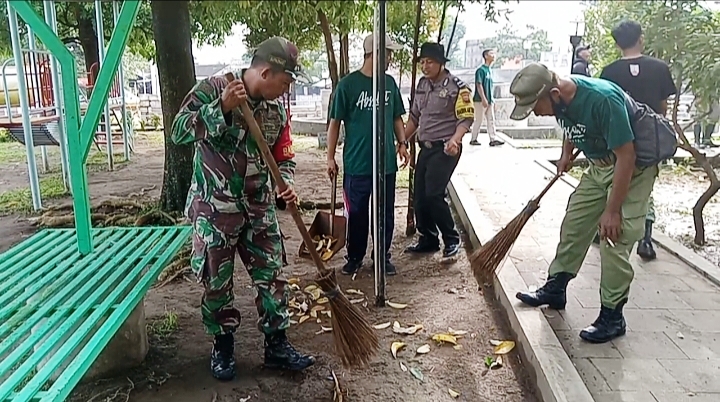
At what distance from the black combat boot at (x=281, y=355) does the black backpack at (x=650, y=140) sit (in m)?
1.89

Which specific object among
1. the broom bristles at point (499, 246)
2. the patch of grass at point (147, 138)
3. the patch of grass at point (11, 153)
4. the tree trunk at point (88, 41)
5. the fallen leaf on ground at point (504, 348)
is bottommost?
the fallen leaf on ground at point (504, 348)

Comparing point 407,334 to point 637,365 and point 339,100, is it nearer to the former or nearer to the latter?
point 637,365

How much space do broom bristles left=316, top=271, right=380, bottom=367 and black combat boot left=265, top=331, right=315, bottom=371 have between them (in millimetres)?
208

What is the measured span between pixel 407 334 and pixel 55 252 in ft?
6.10

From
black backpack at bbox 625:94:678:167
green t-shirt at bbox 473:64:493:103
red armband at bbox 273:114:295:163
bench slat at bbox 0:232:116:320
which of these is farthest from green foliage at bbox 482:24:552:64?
green t-shirt at bbox 473:64:493:103

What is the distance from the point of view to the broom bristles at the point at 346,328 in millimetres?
2518

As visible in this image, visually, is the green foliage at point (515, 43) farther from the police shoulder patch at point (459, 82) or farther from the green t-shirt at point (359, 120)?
the police shoulder patch at point (459, 82)

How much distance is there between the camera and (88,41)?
16.9 feet

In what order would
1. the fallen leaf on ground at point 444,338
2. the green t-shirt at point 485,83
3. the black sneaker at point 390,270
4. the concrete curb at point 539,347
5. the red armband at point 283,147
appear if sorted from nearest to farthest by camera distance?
the concrete curb at point 539,347 → the red armband at point 283,147 → the fallen leaf on ground at point 444,338 → the black sneaker at point 390,270 → the green t-shirt at point 485,83

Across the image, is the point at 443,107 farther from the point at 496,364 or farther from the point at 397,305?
the point at 496,364

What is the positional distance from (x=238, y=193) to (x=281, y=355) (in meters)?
0.85

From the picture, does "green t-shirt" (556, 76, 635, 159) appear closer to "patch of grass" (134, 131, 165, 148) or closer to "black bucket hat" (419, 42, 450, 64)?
"black bucket hat" (419, 42, 450, 64)

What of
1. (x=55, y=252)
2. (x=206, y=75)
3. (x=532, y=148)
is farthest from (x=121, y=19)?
(x=532, y=148)

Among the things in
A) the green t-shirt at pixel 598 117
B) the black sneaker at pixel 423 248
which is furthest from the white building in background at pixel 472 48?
the black sneaker at pixel 423 248
